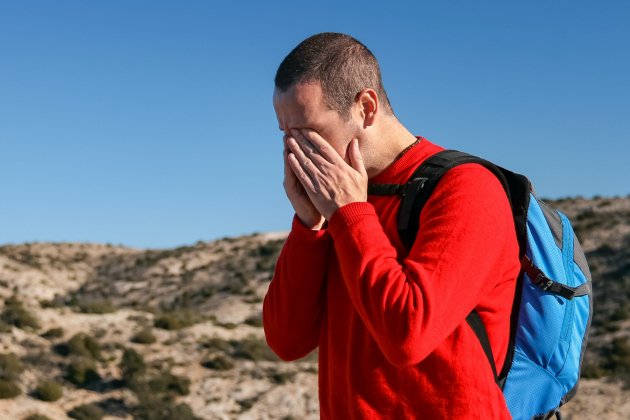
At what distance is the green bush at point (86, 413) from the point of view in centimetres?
1655

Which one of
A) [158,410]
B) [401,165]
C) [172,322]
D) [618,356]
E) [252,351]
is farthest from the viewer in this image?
[172,322]

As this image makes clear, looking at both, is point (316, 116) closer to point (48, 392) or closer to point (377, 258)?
point (377, 258)

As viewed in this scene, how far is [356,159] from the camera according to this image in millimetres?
2607

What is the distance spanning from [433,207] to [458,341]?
42cm

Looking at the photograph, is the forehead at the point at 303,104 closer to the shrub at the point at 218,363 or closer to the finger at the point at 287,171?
the finger at the point at 287,171

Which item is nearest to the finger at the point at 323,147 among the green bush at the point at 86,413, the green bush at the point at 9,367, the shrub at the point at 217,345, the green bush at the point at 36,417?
the green bush at the point at 36,417

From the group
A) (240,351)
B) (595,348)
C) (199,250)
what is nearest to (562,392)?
(240,351)

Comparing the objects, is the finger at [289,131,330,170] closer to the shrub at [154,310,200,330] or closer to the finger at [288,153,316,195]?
the finger at [288,153,316,195]

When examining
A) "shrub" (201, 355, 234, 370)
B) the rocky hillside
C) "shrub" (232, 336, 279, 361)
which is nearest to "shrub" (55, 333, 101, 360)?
the rocky hillside

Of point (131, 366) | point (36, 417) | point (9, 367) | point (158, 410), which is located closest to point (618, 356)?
point (158, 410)

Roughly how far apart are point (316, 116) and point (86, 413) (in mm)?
15588

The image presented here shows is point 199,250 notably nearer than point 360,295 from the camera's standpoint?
No

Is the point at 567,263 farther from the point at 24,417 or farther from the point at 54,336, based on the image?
the point at 54,336

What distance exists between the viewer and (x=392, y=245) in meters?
2.59
